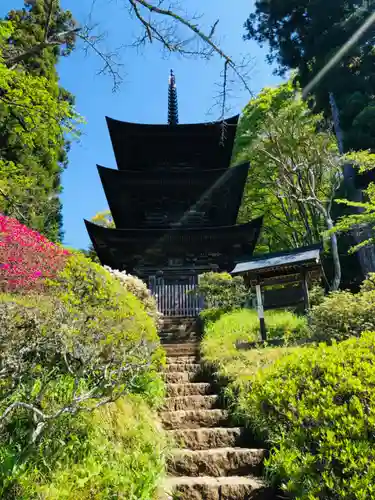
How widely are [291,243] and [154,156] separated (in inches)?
350

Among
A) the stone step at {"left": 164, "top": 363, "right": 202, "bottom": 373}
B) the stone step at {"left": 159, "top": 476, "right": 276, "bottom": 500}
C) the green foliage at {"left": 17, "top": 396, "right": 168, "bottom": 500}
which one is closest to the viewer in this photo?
the green foliage at {"left": 17, "top": 396, "right": 168, "bottom": 500}

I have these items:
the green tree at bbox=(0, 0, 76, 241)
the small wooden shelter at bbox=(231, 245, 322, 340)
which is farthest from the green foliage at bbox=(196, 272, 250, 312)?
the green tree at bbox=(0, 0, 76, 241)

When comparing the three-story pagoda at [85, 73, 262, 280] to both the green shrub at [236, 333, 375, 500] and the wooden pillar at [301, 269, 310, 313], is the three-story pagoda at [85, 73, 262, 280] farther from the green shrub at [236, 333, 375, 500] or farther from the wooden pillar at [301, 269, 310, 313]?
the green shrub at [236, 333, 375, 500]

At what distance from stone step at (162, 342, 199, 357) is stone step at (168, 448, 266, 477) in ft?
14.6

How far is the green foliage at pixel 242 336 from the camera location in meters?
6.62

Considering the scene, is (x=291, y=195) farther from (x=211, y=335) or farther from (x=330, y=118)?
(x=211, y=335)

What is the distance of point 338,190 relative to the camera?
Answer: 15.6 m

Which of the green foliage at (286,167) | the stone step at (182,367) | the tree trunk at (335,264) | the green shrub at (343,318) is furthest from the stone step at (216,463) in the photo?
the green foliage at (286,167)

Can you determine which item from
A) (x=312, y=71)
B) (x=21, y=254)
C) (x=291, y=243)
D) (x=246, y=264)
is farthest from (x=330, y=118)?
(x=21, y=254)

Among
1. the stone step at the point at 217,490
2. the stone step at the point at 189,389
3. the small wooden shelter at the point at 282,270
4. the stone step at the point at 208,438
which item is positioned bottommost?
the stone step at the point at 217,490

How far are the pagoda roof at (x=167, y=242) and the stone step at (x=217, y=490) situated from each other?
11320mm

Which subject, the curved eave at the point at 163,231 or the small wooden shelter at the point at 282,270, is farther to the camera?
the curved eave at the point at 163,231

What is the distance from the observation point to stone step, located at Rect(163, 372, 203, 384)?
7026 mm

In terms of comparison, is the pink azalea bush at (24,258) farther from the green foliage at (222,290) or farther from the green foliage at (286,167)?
the green foliage at (286,167)
